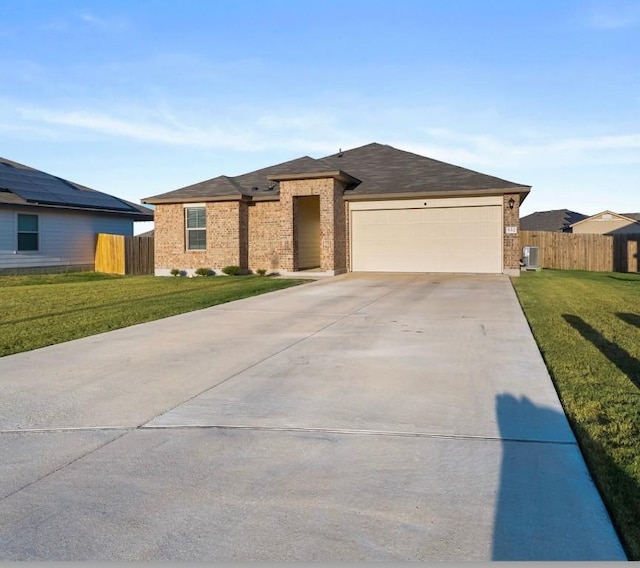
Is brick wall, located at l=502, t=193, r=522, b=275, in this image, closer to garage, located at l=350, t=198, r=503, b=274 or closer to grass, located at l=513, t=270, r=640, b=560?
garage, located at l=350, t=198, r=503, b=274

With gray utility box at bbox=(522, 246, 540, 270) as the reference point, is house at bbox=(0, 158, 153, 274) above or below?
above

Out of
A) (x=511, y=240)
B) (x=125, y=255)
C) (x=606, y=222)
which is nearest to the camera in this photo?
(x=511, y=240)

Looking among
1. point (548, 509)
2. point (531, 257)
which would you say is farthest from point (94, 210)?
point (548, 509)

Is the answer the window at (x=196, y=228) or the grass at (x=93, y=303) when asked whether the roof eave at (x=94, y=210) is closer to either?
the grass at (x=93, y=303)

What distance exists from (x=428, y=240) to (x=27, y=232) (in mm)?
15922

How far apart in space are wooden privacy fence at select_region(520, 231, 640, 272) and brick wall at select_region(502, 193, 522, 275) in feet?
27.4

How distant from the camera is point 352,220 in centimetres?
2158

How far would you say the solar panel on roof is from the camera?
75.1ft

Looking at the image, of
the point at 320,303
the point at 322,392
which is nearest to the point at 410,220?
the point at 320,303

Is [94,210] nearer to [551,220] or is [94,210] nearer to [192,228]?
[192,228]

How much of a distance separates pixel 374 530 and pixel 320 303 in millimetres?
9556

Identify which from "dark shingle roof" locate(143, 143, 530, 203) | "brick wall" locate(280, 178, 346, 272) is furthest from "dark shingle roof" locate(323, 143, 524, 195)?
"brick wall" locate(280, 178, 346, 272)

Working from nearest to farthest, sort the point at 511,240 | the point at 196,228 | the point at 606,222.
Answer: the point at 511,240
the point at 196,228
the point at 606,222

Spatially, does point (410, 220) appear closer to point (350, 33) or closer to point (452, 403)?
point (350, 33)
